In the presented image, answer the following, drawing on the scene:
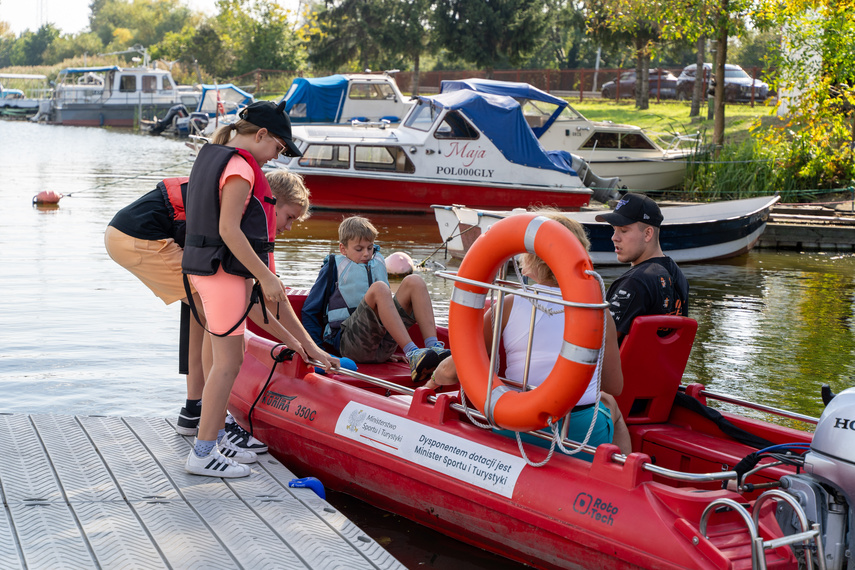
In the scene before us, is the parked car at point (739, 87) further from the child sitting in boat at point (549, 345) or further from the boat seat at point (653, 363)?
the child sitting in boat at point (549, 345)

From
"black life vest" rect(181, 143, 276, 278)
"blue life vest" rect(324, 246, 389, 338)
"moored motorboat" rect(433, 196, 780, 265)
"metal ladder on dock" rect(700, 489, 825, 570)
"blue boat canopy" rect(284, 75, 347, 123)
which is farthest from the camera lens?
"blue boat canopy" rect(284, 75, 347, 123)

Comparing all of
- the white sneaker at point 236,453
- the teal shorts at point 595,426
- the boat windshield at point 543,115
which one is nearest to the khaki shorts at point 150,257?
the white sneaker at point 236,453

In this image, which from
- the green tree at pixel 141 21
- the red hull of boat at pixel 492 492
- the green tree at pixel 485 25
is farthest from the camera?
the green tree at pixel 141 21

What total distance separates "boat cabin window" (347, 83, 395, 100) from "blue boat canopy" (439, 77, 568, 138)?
16.3 feet

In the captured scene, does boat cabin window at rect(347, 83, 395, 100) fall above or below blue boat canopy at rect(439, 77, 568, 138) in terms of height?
above

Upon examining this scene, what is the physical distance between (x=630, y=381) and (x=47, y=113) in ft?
161

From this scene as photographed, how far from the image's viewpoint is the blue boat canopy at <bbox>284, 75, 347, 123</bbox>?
22656 millimetres

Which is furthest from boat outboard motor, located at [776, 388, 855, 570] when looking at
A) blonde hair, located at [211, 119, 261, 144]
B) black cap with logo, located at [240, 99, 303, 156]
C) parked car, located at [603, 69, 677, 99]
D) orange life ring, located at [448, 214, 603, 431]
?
parked car, located at [603, 69, 677, 99]

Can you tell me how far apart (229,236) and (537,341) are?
1.38 meters

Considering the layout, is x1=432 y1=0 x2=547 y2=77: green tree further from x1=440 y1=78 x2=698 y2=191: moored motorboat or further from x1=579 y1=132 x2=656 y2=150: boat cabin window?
x1=579 y1=132 x2=656 y2=150: boat cabin window

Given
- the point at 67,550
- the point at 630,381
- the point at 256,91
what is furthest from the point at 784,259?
the point at 256,91

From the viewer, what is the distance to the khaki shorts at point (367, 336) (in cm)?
533

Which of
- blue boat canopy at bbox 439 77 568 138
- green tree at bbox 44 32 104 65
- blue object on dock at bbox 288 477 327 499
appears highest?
green tree at bbox 44 32 104 65

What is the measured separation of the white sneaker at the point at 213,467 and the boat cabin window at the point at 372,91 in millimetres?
20072
